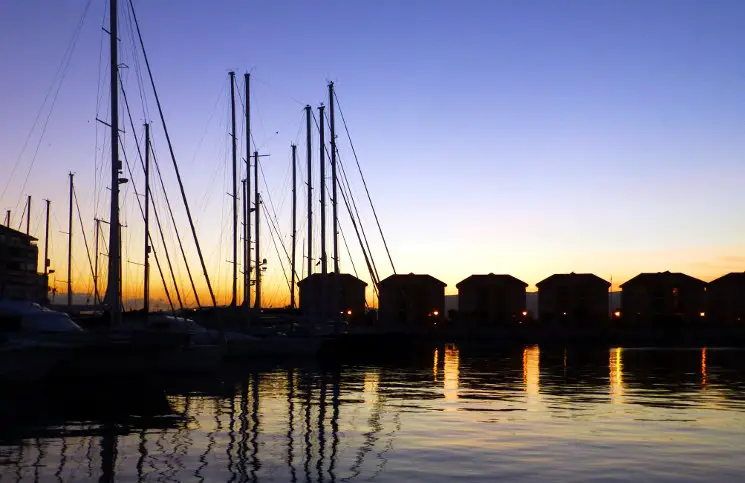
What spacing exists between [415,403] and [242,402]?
Answer: 5692 mm

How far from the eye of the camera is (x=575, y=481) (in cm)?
1511

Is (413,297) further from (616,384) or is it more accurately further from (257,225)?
(616,384)

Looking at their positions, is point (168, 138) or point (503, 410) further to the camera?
point (168, 138)

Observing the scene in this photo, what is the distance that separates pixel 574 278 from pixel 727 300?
74.3 ft

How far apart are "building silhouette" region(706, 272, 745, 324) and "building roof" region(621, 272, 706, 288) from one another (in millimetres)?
2732

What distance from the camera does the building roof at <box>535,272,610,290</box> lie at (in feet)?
426

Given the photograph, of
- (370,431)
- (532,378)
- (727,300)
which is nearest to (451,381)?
(532,378)

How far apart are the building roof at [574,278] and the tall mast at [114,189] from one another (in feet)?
345

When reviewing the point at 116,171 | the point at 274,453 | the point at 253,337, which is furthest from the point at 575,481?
the point at 253,337

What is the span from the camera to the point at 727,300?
421 feet

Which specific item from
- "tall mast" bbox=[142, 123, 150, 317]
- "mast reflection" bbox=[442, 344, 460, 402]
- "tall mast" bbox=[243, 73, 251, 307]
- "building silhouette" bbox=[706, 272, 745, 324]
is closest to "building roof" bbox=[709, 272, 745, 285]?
"building silhouette" bbox=[706, 272, 745, 324]

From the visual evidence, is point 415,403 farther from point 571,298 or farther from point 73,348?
point 571,298

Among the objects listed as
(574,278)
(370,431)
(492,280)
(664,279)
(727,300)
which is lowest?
(370,431)

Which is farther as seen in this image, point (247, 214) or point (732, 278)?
point (732, 278)
